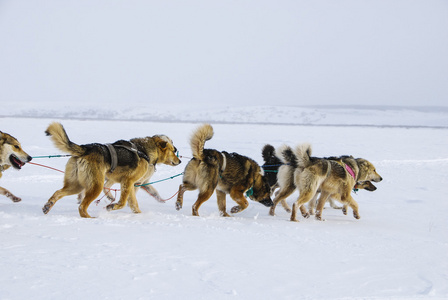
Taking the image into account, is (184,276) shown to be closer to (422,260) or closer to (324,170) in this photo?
(422,260)

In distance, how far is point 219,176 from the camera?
6746mm

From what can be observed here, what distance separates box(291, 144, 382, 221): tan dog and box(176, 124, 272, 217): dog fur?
74 cm

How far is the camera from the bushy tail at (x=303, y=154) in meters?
6.53

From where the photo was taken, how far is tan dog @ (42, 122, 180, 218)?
5.61m

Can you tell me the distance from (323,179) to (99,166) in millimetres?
3337

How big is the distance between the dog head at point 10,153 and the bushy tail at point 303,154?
3938 millimetres

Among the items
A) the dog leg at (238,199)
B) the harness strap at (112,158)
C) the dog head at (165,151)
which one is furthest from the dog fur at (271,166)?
the harness strap at (112,158)

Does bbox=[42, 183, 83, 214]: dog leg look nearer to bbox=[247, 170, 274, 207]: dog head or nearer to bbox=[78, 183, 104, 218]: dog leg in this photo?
bbox=[78, 183, 104, 218]: dog leg

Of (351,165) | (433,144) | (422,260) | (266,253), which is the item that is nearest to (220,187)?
(351,165)

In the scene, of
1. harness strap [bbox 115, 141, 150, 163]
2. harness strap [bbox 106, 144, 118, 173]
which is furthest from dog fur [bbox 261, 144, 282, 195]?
harness strap [bbox 106, 144, 118, 173]

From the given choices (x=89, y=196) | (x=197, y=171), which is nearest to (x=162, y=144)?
(x=197, y=171)

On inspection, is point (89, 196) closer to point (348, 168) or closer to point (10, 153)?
A: point (10, 153)

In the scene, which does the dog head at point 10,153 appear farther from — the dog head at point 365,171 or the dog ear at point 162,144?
the dog head at point 365,171

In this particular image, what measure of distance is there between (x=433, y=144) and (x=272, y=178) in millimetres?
15511
